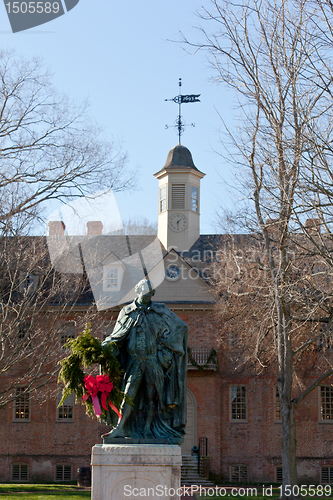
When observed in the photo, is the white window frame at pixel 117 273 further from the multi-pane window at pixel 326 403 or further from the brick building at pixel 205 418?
the multi-pane window at pixel 326 403

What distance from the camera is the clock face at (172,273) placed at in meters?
29.5

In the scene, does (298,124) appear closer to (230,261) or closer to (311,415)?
(230,261)

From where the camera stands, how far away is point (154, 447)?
7.48m

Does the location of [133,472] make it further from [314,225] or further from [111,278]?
[111,278]

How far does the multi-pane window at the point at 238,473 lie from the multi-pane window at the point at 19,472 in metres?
8.97

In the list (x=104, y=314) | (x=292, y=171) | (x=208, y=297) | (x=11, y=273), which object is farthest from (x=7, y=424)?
(x=292, y=171)

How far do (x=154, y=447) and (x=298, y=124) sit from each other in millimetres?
6378

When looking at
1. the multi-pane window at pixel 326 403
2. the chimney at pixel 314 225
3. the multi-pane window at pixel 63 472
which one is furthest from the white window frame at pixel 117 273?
the chimney at pixel 314 225

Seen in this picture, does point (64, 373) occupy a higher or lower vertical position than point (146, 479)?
higher

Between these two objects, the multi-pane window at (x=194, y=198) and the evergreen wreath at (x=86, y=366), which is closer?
the evergreen wreath at (x=86, y=366)

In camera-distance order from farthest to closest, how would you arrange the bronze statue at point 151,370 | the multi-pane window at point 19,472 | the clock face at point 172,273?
the clock face at point 172,273, the multi-pane window at point 19,472, the bronze statue at point 151,370

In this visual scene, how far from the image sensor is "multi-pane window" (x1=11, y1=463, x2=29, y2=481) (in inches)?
1109

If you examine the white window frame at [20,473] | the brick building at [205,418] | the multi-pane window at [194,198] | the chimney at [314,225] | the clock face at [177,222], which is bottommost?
the white window frame at [20,473]

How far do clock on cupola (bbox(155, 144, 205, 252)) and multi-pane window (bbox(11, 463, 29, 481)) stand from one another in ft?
40.1
